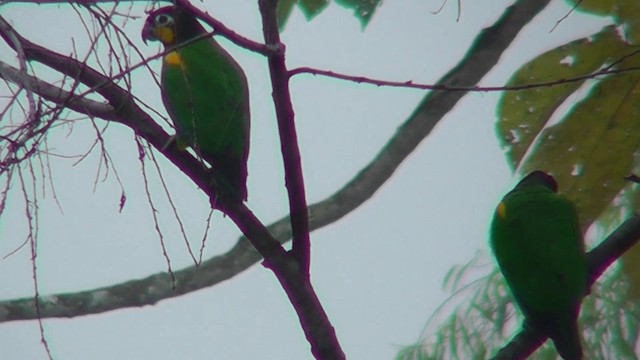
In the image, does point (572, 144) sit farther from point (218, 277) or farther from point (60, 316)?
point (60, 316)

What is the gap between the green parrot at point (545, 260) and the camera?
2.36 m

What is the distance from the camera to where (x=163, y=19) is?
252 cm

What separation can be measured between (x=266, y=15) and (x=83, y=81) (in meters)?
0.38

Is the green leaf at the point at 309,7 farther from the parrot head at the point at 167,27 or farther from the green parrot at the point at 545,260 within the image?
the green parrot at the point at 545,260

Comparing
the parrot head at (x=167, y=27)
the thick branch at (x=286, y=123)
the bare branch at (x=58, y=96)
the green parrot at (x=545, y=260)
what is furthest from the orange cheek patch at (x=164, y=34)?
the green parrot at (x=545, y=260)

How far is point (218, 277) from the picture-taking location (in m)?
3.04

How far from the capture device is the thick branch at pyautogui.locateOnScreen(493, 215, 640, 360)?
6.57 feet

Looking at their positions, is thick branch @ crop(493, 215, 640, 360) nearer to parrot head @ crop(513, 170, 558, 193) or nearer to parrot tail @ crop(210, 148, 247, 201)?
parrot head @ crop(513, 170, 558, 193)

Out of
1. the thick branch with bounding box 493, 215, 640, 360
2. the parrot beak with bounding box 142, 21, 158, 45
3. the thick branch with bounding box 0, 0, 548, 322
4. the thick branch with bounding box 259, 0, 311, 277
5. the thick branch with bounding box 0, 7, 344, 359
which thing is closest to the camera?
the thick branch with bounding box 259, 0, 311, 277

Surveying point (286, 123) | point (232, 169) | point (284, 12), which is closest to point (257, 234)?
point (286, 123)

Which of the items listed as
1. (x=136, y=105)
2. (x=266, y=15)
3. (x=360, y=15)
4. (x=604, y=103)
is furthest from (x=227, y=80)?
(x=604, y=103)

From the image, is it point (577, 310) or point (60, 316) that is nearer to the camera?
point (577, 310)

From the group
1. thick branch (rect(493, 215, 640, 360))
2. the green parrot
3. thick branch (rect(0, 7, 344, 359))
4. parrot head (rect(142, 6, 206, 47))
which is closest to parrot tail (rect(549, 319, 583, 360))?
the green parrot

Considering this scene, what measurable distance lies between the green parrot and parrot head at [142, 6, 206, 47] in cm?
102
